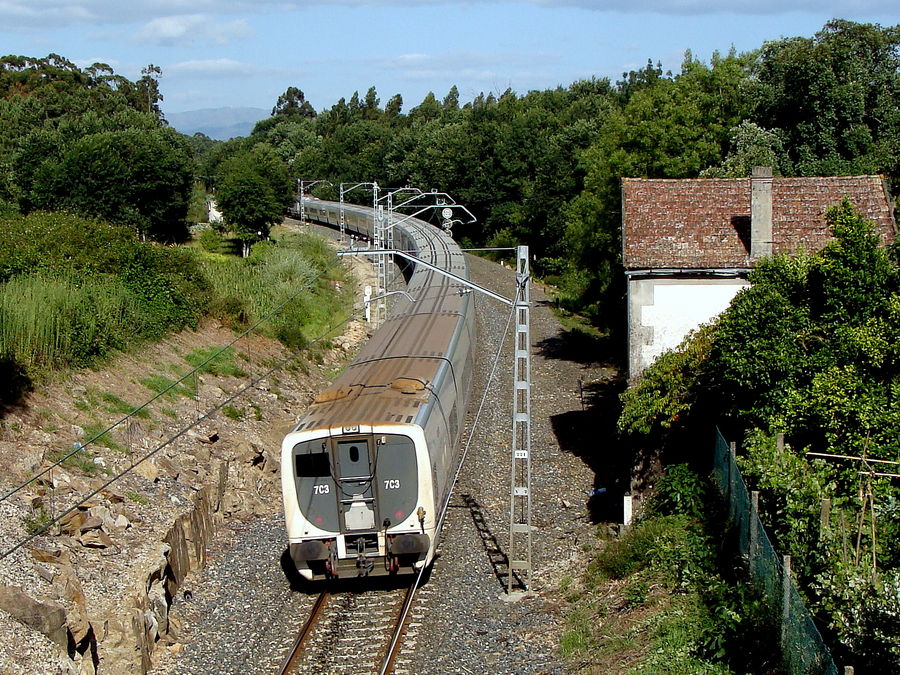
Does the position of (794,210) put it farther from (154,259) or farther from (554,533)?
(154,259)

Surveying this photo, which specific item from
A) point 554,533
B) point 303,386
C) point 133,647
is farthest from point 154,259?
point 133,647

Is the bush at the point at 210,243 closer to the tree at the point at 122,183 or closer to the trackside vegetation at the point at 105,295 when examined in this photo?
the tree at the point at 122,183

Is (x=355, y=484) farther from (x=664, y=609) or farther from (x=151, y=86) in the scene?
(x=151, y=86)

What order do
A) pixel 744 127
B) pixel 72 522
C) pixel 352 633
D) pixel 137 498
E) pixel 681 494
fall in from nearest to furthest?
pixel 352 633 < pixel 72 522 < pixel 681 494 < pixel 137 498 < pixel 744 127

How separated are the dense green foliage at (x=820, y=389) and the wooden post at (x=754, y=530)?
1.07ft

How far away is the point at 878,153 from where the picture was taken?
88.7ft

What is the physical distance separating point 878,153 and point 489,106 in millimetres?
46398

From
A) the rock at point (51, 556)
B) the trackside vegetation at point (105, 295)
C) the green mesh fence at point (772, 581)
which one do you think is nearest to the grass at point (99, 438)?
the trackside vegetation at point (105, 295)

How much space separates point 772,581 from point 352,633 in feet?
17.5

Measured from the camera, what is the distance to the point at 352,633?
1217 centimetres

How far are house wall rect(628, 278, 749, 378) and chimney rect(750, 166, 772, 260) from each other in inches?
25.2

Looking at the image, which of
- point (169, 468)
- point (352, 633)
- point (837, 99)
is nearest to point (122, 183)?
point (169, 468)

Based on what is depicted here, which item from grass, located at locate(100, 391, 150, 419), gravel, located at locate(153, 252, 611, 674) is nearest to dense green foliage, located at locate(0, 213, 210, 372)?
grass, located at locate(100, 391, 150, 419)

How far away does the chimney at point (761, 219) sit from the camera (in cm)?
1639
